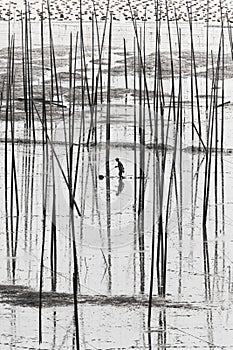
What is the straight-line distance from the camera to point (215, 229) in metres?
4.19

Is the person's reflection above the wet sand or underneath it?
underneath

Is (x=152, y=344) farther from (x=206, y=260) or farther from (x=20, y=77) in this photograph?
(x=20, y=77)

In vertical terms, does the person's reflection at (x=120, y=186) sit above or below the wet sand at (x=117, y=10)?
below

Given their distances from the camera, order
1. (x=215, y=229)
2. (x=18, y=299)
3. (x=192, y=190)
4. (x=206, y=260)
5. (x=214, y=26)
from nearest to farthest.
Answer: (x=18, y=299) → (x=206, y=260) → (x=215, y=229) → (x=192, y=190) → (x=214, y=26)

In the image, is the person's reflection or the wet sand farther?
the wet sand

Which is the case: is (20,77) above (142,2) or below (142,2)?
below

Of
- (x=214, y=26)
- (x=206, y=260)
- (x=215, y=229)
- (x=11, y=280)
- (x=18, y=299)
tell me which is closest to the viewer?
(x=18, y=299)

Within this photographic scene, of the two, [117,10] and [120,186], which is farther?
[117,10]

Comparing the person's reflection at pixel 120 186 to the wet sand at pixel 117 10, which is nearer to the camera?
the person's reflection at pixel 120 186

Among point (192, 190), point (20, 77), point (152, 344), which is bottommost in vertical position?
point (152, 344)

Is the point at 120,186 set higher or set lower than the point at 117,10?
lower

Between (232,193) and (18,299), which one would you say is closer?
(18,299)

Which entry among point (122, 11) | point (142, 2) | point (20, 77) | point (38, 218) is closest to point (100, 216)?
point (38, 218)

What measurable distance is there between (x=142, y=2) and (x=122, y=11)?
787 mm
